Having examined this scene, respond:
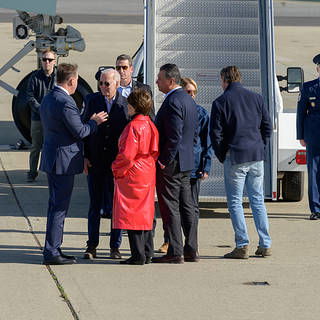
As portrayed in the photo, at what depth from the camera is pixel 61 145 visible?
8.33 m

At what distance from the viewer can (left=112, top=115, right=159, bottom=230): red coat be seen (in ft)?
26.8

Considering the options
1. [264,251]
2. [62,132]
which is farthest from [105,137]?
[264,251]

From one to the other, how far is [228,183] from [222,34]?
2.78 metres

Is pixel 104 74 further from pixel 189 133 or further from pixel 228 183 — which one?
pixel 228 183

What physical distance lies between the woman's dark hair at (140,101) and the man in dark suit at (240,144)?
2.22 ft

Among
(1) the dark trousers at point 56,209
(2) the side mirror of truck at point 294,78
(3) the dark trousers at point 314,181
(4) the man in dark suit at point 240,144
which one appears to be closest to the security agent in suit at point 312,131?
(3) the dark trousers at point 314,181

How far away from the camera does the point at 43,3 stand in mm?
13227

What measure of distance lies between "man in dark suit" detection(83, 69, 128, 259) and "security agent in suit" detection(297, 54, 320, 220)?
98.8 inches

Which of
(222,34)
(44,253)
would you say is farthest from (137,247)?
(222,34)

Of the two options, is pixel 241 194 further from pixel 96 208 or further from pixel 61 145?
pixel 61 145

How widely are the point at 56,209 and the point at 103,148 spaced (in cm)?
67

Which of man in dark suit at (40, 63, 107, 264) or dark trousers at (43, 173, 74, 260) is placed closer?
man in dark suit at (40, 63, 107, 264)

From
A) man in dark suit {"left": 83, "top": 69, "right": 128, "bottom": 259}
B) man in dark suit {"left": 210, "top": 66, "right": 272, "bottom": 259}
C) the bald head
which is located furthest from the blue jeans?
the bald head

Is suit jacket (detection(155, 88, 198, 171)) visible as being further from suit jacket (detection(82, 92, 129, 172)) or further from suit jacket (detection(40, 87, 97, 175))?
suit jacket (detection(40, 87, 97, 175))
